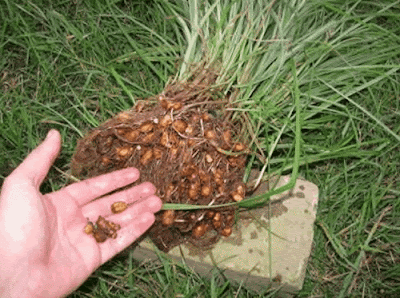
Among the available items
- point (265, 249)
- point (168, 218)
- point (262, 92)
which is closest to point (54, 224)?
point (168, 218)

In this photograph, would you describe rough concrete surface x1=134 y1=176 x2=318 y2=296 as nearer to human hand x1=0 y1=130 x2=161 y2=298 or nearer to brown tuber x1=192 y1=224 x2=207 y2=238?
brown tuber x1=192 y1=224 x2=207 y2=238

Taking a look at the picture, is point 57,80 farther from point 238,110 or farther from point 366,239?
point 366,239

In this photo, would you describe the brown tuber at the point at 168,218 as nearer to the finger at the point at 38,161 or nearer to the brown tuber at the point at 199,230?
the brown tuber at the point at 199,230

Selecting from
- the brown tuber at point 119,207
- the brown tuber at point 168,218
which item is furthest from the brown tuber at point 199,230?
the brown tuber at point 119,207

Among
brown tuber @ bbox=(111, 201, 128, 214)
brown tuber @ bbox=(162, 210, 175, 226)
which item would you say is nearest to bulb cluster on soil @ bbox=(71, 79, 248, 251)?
brown tuber @ bbox=(162, 210, 175, 226)

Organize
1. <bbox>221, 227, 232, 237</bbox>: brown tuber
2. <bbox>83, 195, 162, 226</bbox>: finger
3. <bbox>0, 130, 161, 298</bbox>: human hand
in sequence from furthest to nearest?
<bbox>221, 227, 232, 237</bbox>: brown tuber
<bbox>83, 195, 162, 226</bbox>: finger
<bbox>0, 130, 161, 298</bbox>: human hand

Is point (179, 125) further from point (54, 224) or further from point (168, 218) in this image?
point (54, 224)

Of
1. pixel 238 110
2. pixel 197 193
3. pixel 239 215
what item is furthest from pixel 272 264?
pixel 238 110
